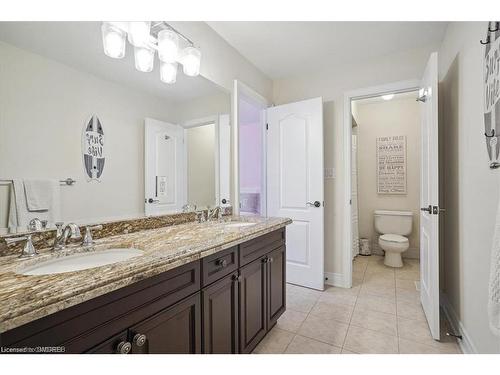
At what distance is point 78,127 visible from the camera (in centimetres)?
119

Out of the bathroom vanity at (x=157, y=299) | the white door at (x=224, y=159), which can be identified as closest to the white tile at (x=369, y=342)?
the bathroom vanity at (x=157, y=299)

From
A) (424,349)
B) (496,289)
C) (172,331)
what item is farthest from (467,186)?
(172,331)

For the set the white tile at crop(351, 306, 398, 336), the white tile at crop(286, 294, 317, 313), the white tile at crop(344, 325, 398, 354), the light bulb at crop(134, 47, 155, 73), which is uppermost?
the light bulb at crop(134, 47, 155, 73)

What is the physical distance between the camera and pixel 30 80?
1.04 m

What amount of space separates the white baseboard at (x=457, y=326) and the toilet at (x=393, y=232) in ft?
3.24

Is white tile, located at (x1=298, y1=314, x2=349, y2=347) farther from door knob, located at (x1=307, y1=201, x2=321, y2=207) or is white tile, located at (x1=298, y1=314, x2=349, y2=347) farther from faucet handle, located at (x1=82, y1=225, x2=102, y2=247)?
faucet handle, located at (x1=82, y1=225, x2=102, y2=247)

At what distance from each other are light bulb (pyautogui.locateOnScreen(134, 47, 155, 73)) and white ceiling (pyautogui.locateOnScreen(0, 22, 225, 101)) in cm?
3

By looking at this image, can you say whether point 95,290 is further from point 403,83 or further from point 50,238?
point 403,83

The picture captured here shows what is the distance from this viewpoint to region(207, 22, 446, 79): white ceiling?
2027mm

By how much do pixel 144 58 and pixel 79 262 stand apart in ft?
3.88

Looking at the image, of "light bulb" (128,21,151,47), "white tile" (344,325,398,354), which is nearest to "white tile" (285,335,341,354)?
"white tile" (344,325,398,354)
